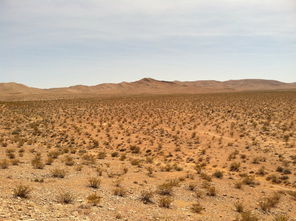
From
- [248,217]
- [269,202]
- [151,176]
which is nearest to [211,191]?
[269,202]

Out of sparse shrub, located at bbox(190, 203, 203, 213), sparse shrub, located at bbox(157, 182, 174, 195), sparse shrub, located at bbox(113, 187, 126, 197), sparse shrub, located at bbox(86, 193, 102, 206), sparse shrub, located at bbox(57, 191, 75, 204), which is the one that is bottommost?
sparse shrub, located at bbox(190, 203, 203, 213)

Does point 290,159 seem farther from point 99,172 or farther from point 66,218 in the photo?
point 66,218

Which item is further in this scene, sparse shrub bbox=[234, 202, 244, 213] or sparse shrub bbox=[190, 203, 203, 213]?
sparse shrub bbox=[234, 202, 244, 213]

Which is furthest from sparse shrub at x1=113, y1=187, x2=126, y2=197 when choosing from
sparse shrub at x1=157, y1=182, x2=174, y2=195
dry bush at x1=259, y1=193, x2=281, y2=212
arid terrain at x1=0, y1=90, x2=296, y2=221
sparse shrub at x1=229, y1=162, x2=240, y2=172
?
sparse shrub at x1=229, y1=162, x2=240, y2=172

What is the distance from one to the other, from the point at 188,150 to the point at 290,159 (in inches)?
214

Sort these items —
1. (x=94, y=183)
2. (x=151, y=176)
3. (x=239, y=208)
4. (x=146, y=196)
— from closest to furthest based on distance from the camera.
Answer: (x=239, y=208) < (x=146, y=196) < (x=94, y=183) < (x=151, y=176)

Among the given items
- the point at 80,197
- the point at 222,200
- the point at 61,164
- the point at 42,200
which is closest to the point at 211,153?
the point at 222,200

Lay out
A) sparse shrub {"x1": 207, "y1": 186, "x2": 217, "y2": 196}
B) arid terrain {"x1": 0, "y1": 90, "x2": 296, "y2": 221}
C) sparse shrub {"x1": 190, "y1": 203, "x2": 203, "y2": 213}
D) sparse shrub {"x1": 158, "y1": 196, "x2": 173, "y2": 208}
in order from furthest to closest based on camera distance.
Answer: sparse shrub {"x1": 207, "y1": 186, "x2": 217, "y2": 196}, sparse shrub {"x1": 158, "y1": 196, "x2": 173, "y2": 208}, sparse shrub {"x1": 190, "y1": 203, "x2": 203, "y2": 213}, arid terrain {"x1": 0, "y1": 90, "x2": 296, "y2": 221}

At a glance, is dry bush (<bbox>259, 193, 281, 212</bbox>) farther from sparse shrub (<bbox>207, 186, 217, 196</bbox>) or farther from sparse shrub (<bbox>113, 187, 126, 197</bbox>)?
sparse shrub (<bbox>113, 187, 126, 197</bbox>)

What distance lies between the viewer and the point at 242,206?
25.7 feet

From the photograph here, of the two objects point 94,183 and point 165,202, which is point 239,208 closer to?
point 165,202

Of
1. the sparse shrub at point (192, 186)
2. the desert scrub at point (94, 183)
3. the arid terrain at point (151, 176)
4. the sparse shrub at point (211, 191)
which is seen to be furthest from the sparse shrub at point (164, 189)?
the desert scrub at point (94, 183)

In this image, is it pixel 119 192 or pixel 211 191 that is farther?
pixel 211 191

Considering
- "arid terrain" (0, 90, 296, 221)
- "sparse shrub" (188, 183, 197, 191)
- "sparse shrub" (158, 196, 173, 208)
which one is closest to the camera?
"arid terrain" (0, 90, 296, 221)
